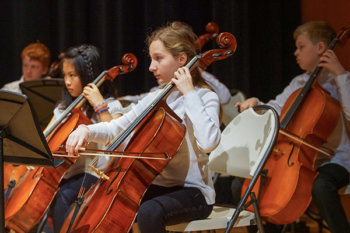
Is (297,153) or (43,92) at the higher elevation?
(43,92)

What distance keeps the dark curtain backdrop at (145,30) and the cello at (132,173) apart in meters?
1.82

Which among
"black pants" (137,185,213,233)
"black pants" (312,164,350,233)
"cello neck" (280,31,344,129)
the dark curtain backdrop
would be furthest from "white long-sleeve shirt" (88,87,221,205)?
the dark curtain backdrop

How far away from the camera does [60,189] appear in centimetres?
245

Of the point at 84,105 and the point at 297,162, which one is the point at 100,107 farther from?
the point at 297,162

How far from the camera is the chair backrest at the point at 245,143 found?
2098 mm

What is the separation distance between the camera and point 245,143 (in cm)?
221

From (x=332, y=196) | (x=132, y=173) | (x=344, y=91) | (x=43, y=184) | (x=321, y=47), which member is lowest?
(x=332, y=196)

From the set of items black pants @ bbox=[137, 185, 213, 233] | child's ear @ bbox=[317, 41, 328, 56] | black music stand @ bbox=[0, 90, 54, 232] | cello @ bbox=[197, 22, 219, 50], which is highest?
cello @ bbox=[197, 22, 219, 50]

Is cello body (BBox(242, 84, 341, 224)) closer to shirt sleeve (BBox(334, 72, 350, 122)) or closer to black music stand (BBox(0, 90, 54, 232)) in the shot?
shirt sleeve (BBox(334, 72, 350, 122))

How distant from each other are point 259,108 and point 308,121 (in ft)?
0.94

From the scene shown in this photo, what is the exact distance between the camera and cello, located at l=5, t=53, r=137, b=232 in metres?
2.30

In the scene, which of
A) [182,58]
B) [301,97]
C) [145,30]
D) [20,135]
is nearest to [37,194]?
[20,135]

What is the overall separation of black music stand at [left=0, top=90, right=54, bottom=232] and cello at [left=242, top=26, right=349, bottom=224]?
0.95 meters

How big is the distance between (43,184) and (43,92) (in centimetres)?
71
